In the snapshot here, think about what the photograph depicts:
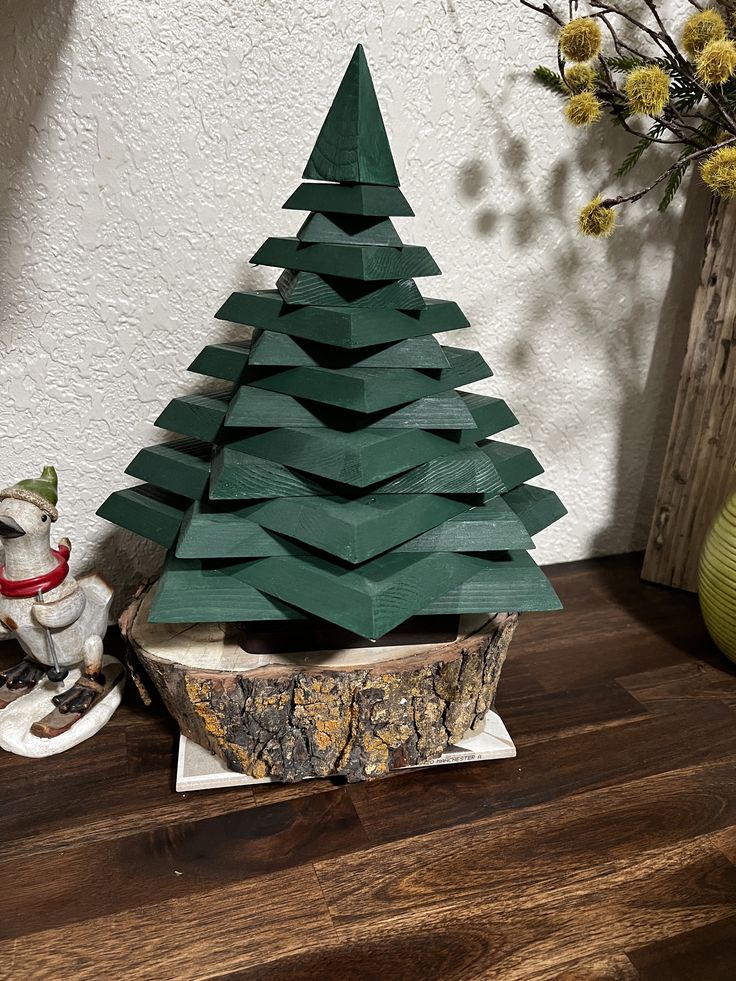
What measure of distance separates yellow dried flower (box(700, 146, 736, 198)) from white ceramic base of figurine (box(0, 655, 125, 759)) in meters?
1.06

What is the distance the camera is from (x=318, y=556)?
85cm

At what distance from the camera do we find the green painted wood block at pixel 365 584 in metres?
0.78

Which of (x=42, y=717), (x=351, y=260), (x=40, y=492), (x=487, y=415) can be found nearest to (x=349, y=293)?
(x=351, y=260)

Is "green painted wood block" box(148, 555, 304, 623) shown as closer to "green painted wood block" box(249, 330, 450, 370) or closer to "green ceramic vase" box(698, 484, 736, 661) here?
"green painted wood block" box(249, 330, 450, 370)

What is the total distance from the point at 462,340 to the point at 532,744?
69 cm

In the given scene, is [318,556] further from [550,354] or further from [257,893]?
[550,354]

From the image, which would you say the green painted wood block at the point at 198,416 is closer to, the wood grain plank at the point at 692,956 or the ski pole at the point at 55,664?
the ski pole at the point at 55,664

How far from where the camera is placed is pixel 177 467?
923 millimetres

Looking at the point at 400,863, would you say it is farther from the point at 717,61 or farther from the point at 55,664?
the point at 717,61

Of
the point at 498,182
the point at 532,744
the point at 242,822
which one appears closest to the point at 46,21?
the point at 498,182

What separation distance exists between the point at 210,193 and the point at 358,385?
0.48 m

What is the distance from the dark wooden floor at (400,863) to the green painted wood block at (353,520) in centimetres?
35

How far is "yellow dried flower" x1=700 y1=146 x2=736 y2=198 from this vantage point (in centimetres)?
89

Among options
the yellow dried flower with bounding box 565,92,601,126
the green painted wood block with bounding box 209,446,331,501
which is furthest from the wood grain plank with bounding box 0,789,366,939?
the yellow dried flower with bounding box 565,92,601,126
